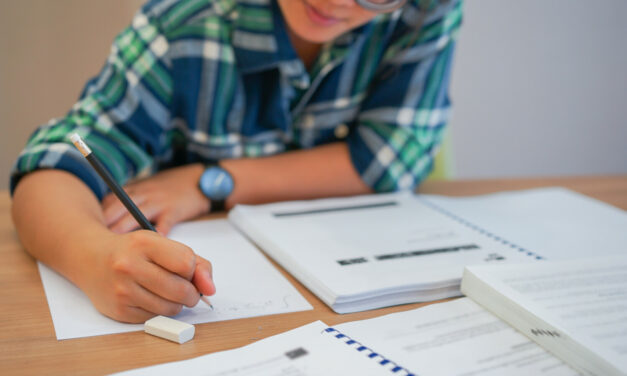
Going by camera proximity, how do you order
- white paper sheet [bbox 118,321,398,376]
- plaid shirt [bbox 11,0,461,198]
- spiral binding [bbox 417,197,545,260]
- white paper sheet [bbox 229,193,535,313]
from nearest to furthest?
white paper sheet [bbox 118,321,398,376] → white paper sheet [bbox 229,193,535,313] → spiral binding [bbox 417,197,545,260] → plaid shirt [bbox 11,0,461,198]

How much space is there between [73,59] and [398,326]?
53.5 inches

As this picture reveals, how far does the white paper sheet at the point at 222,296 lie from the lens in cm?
53

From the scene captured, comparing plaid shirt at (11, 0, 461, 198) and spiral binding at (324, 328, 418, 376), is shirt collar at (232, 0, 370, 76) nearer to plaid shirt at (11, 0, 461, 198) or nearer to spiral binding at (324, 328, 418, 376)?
plaid shirt at (11, 0, 461, 198)

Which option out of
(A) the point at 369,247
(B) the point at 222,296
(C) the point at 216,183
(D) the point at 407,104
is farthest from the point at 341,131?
(B) the point at 222,296

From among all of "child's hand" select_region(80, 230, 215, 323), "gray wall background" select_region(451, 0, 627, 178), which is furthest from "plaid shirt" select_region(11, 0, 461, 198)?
"gray wall background" select_region(451, 0, 627, 178)

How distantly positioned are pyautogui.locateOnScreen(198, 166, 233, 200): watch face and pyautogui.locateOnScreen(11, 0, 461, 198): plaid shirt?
0.07 metres

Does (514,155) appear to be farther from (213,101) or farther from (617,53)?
(213,101)

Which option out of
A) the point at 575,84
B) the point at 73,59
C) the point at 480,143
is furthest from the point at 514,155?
the point at 73,59

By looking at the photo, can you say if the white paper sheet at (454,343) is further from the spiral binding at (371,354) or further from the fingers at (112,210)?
the fingers at (112,210)

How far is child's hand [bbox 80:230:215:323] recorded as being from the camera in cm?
52

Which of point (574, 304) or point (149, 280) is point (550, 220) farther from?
point (149, 280)

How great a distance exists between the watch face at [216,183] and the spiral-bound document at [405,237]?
7 centimetres

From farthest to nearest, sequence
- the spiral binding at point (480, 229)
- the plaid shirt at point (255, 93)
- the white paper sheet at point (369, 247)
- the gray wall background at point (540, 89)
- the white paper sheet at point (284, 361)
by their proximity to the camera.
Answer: the gray wall background at point (540, 89)
the plaid shirt at point (255, 93)
the spiral binding at point (480, 229)
the white paper sheet at point (369, 247)
the white paper sheet at point (284, 361)

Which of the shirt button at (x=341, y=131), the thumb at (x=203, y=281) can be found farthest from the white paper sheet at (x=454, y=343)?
the shirt button at (x=341, y=131)
